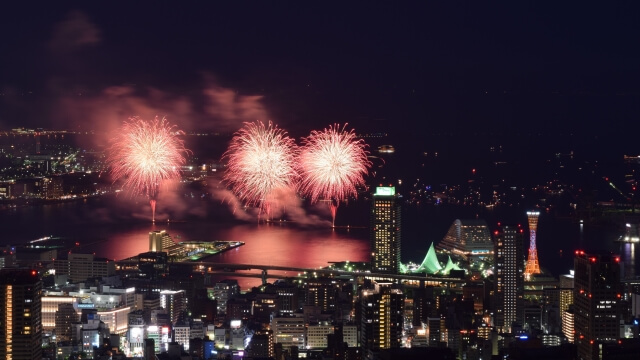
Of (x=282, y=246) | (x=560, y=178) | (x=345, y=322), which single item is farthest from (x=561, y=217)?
(x=345, y=322)

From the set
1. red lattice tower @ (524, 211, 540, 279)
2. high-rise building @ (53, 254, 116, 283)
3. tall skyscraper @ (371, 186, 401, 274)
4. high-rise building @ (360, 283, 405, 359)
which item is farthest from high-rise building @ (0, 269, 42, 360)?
red lattice tower @ (524, 211, 540, 279)

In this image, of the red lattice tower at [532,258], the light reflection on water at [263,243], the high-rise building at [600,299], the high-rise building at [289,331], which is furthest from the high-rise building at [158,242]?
the high-rise building at [600,299]

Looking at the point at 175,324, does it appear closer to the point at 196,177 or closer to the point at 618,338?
the point at 618,338

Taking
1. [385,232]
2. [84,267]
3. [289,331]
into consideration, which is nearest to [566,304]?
[289,331]

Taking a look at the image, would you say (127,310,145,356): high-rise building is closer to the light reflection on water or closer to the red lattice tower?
the light reflection on water

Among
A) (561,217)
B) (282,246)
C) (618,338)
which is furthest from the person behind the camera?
(561,217)

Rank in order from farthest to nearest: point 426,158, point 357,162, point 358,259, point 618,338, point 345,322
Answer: point 426,158 → point 358,259 → point 357,162 → point 345,322 → point 618,338

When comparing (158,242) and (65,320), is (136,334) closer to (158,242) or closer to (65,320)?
(65,320)
